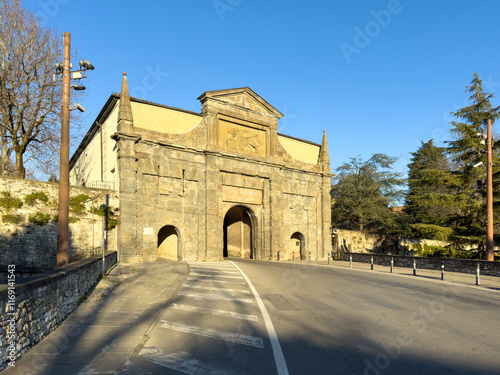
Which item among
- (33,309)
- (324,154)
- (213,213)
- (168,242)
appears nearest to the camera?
(33,309)

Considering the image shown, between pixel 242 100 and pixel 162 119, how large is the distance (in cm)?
734

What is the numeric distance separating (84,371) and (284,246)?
26.8m

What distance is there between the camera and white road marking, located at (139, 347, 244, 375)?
A: 15.8ft

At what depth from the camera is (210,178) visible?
26.2m

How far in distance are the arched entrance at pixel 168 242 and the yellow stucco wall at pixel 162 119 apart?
7.00 meters

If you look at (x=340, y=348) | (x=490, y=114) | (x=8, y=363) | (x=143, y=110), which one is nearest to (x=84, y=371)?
(x=8, y=363)

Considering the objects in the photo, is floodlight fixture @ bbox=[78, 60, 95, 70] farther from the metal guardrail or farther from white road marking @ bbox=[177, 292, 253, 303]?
the metal guardrail

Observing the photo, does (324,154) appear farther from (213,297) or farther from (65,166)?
(65,166)

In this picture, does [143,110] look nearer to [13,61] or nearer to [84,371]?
[13,61]

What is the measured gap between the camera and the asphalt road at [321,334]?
5.00 metres

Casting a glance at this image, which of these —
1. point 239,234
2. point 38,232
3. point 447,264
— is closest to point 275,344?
point 38,232

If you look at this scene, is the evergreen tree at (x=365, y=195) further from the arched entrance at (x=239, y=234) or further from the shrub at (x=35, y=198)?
the shrub at (x=35, y=198)

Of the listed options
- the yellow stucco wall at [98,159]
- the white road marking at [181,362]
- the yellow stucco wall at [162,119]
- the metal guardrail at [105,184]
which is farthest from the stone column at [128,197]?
the white road marking at [181,362]

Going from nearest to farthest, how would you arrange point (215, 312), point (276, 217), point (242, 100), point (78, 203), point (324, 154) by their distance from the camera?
point (215, 312), point (78, 203), point (242, 100), point (276, 217), point (324, 154)
